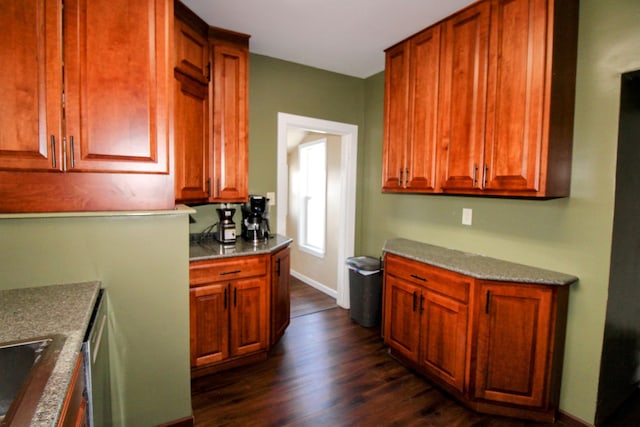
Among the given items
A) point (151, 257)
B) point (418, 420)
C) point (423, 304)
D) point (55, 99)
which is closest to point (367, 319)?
point (423, 304)

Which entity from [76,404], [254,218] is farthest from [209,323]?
[76,404]

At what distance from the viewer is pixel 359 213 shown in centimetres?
383

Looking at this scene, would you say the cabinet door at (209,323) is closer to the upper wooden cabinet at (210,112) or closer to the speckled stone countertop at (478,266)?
the upper wooden cabinet at (210,112)

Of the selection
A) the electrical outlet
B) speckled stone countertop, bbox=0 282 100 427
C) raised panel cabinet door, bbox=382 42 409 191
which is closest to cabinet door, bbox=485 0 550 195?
the electrical outlet

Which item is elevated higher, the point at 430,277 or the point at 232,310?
the point at 430,277

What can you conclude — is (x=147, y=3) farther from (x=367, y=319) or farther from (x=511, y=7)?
(x=367, y=319)

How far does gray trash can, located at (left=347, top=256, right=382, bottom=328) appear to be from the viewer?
325cm

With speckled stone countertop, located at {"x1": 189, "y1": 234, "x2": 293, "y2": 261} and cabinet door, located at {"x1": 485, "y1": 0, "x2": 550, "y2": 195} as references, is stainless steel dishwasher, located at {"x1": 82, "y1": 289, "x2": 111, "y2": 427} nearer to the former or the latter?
speckled stone countertop, located at {"x1": 189, "y1": 234, "x2": 293, "y2": 261}

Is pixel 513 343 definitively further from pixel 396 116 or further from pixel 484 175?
pixel 396 116

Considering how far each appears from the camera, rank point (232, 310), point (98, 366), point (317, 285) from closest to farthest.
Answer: point (98, 366), point (232, 310), point (317, 285)

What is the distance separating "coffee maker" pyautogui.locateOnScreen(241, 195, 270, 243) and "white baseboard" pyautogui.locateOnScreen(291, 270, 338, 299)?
1560 millimetres

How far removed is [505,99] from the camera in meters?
1.99

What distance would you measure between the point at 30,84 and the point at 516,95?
96.6 inches

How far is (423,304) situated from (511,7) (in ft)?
6.52
